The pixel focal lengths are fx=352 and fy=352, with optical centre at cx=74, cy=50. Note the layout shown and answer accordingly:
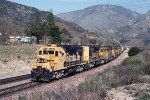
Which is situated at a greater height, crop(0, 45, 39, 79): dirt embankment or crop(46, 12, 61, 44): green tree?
crop(46, 12, 61, 44): green tree

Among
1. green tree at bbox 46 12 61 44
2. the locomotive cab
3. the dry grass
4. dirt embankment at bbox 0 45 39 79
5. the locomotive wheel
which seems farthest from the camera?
green tree at bbox 46 12 61 44

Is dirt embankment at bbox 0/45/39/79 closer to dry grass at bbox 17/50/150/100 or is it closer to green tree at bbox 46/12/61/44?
dry grass at bbox 17/50/150/100

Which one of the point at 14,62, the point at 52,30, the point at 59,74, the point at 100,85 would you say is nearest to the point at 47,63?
the point at 59,74

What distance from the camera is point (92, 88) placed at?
17.3 meters

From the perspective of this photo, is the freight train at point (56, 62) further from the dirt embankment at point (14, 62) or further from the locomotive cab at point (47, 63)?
the dirt embankment at point (14, 62)

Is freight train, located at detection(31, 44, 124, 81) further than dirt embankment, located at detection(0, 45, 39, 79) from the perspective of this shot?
No

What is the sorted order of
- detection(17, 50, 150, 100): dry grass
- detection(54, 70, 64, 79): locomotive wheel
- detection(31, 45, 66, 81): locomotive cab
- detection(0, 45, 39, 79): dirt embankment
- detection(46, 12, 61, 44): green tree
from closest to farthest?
1. detection(17, 50, 150, 100): dry grass
2. detection(31, 45, 66, 81): locomotive cab
3. detection(54, 70, 64, 79): locomotive wheel
4. detection(0, 45, 39, 79): dirt embankment
5. detection(46, 12, 61, 44): green tree

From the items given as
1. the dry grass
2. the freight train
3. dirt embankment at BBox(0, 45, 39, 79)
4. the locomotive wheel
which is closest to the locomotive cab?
the freight train

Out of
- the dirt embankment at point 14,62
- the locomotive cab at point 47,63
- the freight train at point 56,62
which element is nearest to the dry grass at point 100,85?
the locomotive cab at point 47,63

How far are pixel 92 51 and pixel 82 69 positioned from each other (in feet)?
21.8

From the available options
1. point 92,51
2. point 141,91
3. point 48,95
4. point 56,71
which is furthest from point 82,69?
point 48,95

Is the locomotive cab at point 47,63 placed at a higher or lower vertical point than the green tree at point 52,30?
lower

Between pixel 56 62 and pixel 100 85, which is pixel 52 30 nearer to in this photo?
pixel 56 62

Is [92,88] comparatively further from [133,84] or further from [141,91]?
[133,84]
